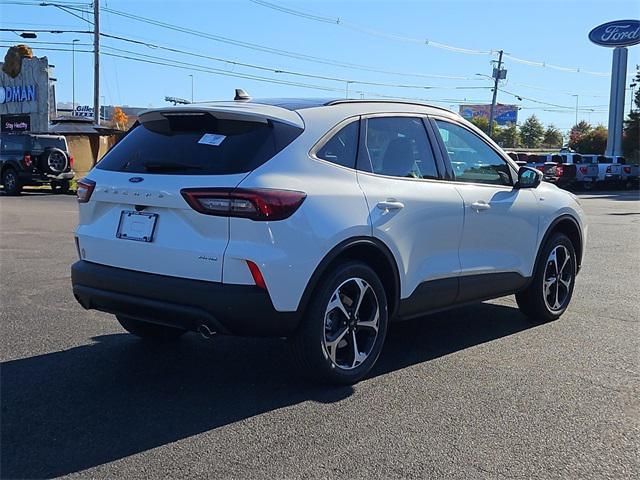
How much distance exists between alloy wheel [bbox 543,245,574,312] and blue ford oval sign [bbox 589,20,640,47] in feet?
167

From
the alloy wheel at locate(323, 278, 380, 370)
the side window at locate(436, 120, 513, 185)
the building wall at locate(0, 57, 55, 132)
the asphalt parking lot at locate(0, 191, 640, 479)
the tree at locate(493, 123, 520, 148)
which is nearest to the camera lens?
the asphalt parking lot at locate(0, 191, 640, 479)

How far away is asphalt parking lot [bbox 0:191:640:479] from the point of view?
360 cm

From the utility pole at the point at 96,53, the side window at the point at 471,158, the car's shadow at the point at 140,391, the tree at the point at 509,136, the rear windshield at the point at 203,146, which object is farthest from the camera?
the tree at the point at 509,136

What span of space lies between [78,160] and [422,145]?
28329mm

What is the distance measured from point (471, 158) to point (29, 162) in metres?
20.1

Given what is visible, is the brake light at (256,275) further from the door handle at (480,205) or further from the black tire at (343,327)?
the door handle at (480,205)

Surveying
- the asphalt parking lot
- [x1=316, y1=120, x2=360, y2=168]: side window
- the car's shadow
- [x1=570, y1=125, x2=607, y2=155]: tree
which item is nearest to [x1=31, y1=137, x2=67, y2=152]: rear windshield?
the asphalt parking lot

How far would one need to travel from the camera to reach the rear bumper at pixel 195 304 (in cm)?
412


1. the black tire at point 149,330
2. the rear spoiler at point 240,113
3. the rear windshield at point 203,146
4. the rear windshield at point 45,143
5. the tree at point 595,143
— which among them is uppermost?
the tree at point 595,143

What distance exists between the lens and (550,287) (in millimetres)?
6672

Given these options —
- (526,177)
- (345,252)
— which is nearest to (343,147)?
(345,252)

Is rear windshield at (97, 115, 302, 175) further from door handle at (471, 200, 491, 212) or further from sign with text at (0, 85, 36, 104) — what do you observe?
sign with text at (0, 85, 36, 104)

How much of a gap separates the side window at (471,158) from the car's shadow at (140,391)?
1335mm

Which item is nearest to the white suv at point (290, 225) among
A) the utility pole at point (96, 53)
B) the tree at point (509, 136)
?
the utility pole at point (96, 53)
